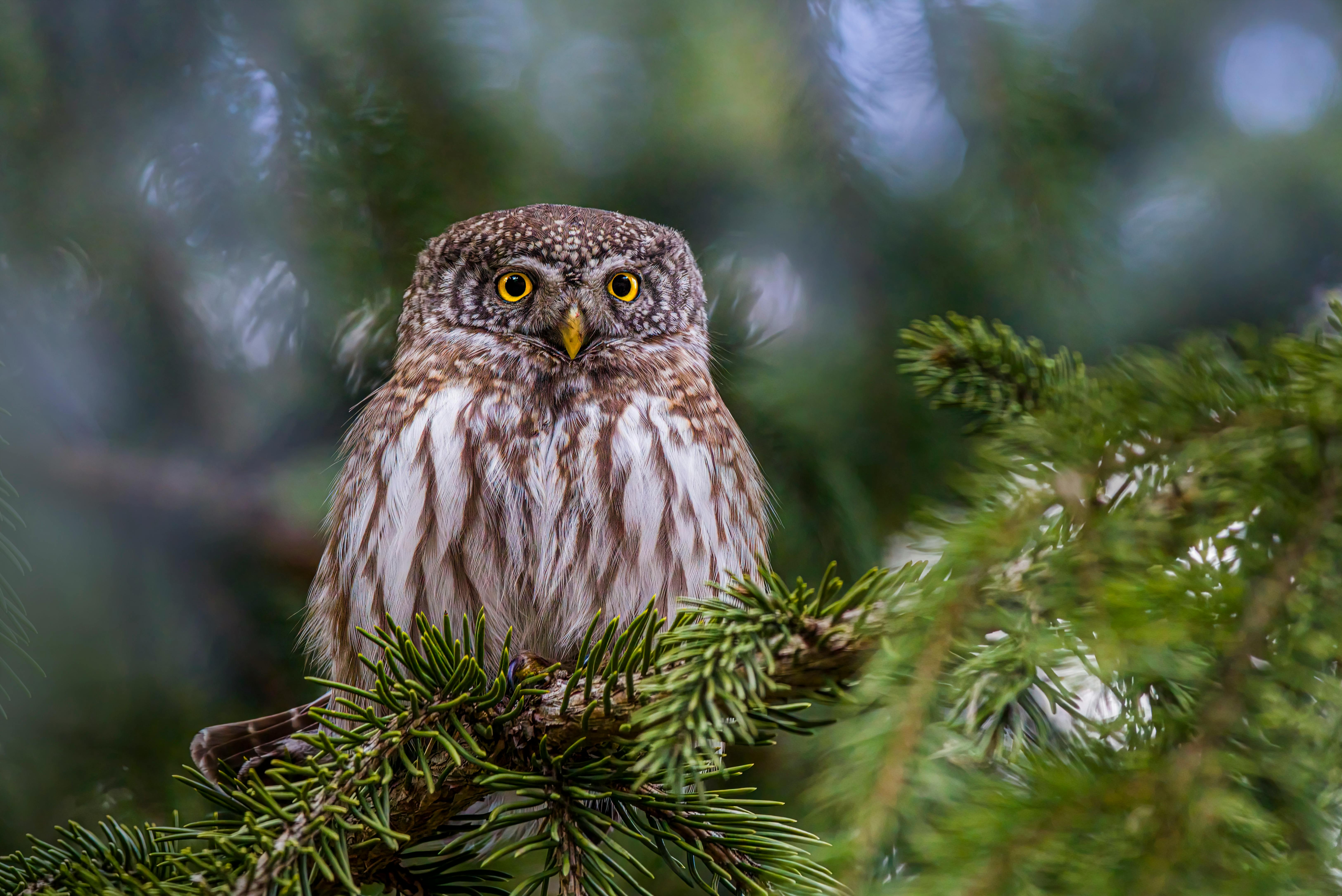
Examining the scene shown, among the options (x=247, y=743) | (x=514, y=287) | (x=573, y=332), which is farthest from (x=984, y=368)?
(x=247, y=743)

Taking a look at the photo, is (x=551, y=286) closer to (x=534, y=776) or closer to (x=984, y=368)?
(x=984, y=368)

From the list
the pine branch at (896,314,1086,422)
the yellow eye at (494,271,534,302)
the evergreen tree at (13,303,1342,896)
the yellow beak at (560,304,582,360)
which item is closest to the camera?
the evergreen tree at (13,303,1342,896)

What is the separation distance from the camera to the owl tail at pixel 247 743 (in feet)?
6.57

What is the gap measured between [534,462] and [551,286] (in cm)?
58

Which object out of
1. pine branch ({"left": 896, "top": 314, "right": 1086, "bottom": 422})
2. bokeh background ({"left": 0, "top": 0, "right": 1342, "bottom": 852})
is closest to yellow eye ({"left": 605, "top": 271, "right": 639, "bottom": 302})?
bokeh background ({"left": 0, "top": 0, "right": 1342, "bottom": 852})

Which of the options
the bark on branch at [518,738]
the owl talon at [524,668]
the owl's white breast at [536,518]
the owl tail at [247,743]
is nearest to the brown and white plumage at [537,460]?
the owl's white breast at [536,518]

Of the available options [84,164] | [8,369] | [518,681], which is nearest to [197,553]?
[8,369]

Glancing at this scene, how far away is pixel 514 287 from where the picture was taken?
2.47 meters

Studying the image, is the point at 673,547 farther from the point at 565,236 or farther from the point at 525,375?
the point at 565,236

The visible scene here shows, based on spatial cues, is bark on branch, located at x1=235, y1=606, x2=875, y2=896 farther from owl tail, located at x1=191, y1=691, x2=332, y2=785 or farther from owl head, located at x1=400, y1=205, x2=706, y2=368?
owl head, located at x1=400, y1=205, x2=706, y2=368

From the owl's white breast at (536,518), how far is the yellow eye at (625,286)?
463mm

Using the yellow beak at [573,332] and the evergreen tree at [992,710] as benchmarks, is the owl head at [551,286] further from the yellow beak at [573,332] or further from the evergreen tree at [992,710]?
the evergreen tree at [992,710]

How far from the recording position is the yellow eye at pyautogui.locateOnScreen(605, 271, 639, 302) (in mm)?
2514

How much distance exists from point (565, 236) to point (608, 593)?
0.97 m
